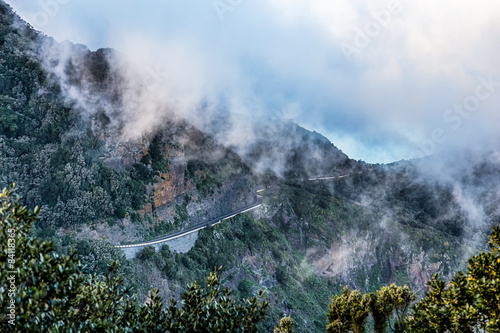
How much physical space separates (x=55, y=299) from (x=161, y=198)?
46.0 metres

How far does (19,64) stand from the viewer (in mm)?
57438

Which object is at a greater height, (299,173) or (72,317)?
(299,173)

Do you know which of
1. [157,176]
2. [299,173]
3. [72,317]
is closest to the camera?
[72,317]

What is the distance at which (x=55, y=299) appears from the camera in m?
11.3

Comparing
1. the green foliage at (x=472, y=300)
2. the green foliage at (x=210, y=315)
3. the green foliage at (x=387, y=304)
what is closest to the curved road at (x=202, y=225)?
the green foliage at (x=387, y=304)

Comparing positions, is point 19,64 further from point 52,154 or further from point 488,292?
point 488,292

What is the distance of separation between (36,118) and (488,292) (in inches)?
2217

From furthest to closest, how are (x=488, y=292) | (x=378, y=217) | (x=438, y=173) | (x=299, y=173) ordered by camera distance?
(x=438, y=173) → (x=299, y=173) → (x=378, y=217) → (x=488, y=292)

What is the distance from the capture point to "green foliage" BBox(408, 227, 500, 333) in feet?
45.8

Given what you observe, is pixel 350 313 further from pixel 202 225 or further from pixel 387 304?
pixel 202 225

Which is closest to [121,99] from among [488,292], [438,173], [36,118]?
[36,118]

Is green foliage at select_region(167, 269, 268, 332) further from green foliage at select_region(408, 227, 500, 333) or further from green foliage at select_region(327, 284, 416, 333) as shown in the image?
green foliage at select_region(327, 284, 416, 333)

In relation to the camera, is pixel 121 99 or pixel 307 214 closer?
pixel 121 99

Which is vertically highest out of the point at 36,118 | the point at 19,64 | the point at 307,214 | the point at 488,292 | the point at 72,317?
the point at 19,64
